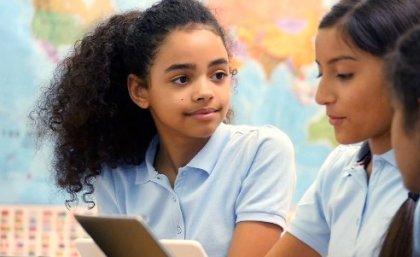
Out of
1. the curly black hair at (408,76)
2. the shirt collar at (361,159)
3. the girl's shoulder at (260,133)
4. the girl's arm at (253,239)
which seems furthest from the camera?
the girl's shoulder at (260,133)

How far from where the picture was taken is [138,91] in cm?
165

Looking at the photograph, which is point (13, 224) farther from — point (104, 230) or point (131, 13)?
point (104, 230)

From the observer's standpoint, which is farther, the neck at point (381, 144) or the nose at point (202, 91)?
the nose at point (202, 91)

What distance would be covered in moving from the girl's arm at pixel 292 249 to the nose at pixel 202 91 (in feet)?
1.00

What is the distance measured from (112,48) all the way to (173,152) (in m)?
0.25

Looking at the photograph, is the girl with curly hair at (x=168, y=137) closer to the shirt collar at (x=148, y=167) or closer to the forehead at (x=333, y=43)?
the shirt collar at (x=148, y=167)

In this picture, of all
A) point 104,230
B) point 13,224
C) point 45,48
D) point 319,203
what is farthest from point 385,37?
point 13,224

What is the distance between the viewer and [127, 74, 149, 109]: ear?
1.63 metres

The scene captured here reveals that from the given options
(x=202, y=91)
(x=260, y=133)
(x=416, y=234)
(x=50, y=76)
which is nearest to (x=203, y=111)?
(x=202, y=91)

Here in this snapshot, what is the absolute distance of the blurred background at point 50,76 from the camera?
205 cm

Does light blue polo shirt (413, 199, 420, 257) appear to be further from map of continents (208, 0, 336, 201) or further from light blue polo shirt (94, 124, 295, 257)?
map of continents (208, 0, 336, 201)

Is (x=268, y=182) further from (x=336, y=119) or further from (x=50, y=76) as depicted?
(x=50, y=76)

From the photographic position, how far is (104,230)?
118 cm

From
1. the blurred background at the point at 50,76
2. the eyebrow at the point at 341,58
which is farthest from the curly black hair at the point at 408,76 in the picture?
the blurred background at the point at 50,76
